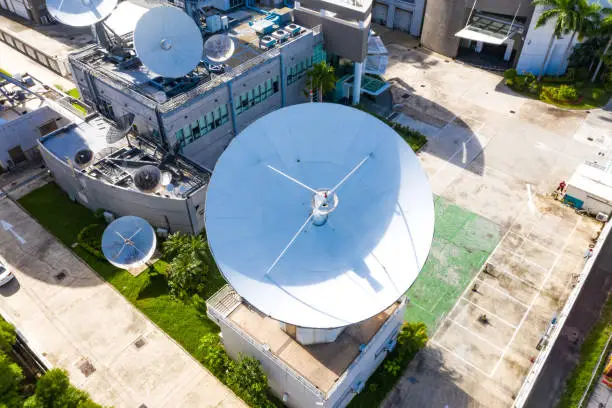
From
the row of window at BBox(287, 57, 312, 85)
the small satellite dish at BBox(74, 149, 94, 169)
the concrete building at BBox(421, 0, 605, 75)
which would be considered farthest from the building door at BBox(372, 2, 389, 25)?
the small satellite dish at BBox(74, 149, 94, 169)

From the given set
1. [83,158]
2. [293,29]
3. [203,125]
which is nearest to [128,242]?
[83,158]

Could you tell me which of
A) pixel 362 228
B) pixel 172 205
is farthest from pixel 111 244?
pixel 362 228

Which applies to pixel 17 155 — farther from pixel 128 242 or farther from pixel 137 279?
pixel 137 279

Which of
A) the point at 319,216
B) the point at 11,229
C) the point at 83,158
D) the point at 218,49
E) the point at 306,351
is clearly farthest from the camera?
the point at 218,49

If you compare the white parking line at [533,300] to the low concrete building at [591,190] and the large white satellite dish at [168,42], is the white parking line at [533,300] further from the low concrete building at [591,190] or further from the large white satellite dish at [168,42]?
the large white satellite dish at [168,42]

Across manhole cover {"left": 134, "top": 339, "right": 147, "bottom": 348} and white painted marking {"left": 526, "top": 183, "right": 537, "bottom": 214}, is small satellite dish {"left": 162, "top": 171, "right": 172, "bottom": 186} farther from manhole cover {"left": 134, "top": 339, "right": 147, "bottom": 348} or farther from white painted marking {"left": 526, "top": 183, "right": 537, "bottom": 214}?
white painted marking {"left": 526, "top": 183, "right": 537, "bottom": 214}
